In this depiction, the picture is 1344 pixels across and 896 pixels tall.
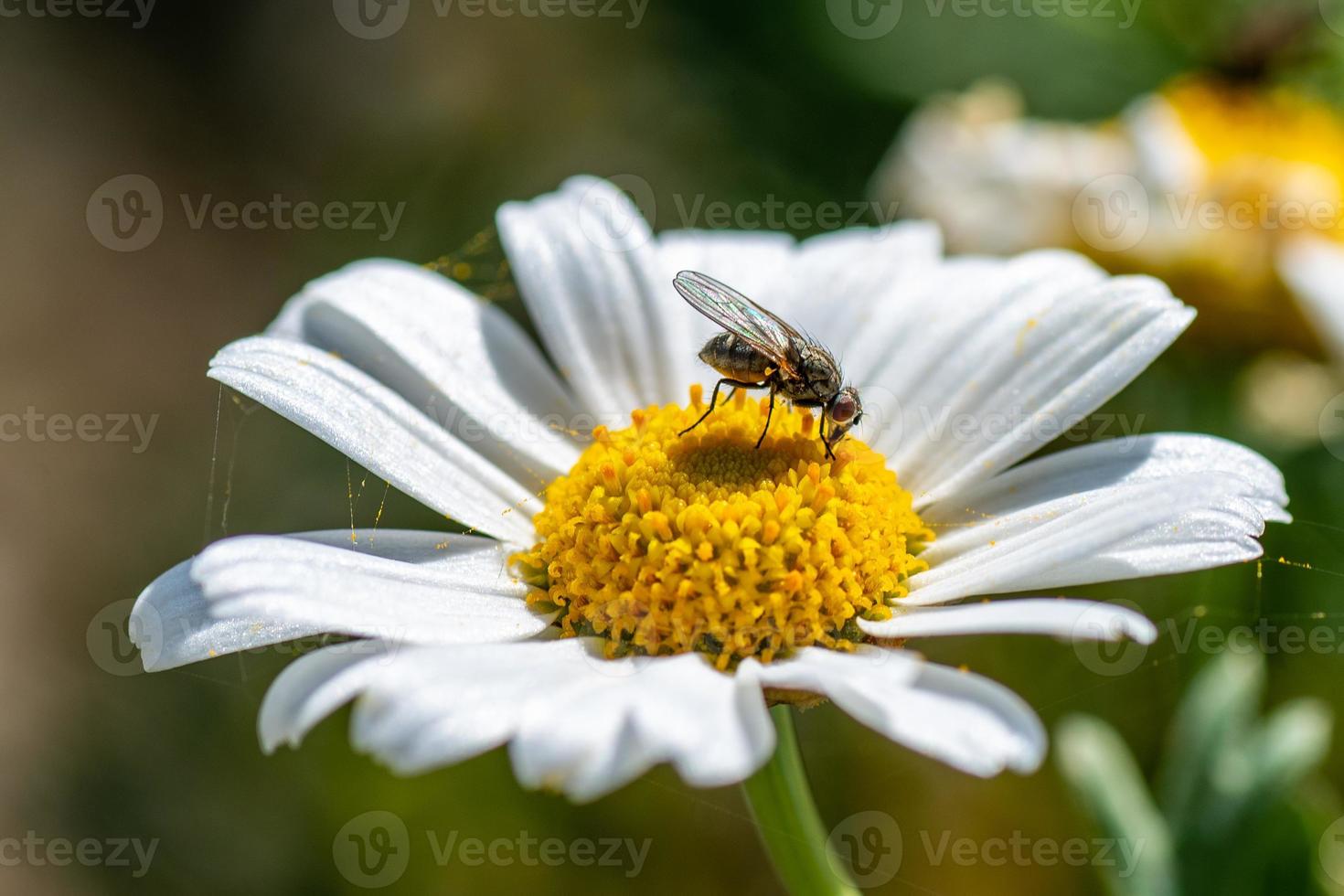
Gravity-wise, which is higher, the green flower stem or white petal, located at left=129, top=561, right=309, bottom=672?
white petal, located at left=129, top=561, right=309, bottom=672

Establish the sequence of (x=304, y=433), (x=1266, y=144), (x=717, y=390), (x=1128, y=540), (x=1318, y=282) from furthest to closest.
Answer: (x=304, y=433)
(x=1266, y=144)
(x=1318, y=282)
(x=717, y=390)
(x=1128, y=540)

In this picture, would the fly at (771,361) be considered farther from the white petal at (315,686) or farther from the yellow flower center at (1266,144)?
the yellow flower center at (1266,144)

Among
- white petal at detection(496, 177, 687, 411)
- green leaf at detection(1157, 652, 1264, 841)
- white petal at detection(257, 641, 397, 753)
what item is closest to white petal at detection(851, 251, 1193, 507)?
white petal at detection(496, 177, 687, 411)

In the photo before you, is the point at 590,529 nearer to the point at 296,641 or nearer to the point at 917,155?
the point at 296,641

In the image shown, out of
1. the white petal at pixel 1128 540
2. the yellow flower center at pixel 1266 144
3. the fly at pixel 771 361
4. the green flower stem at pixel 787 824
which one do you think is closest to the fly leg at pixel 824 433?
the fly at pixel 771 361

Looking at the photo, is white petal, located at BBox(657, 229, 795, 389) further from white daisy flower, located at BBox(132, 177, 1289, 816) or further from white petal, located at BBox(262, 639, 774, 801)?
white petal, located at BBox(262, 639, 774, 801)

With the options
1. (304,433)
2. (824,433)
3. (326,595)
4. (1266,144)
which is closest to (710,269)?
(824,433)

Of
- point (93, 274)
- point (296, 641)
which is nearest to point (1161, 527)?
point (296, 641)

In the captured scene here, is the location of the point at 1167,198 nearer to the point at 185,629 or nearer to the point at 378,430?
the point at 378,430
